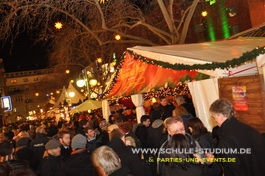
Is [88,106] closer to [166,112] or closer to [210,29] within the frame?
[166,112]

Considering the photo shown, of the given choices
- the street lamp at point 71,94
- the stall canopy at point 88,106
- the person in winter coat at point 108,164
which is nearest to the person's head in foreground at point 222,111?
the person in winter coat at point 108,164

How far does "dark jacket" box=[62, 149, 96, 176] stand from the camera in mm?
5339

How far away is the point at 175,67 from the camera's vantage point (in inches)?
331

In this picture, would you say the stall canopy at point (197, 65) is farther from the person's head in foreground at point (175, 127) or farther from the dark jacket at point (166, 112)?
the person's head in foreground at point (175, 127)

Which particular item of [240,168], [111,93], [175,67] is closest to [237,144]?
[240,168]

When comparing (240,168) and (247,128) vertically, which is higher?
(247,128)

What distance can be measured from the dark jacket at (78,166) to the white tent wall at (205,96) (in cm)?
378

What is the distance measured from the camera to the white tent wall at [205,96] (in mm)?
8016

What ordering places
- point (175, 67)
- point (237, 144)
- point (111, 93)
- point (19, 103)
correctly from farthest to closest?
point (19, 103) < point (111, 93) < point (175, 67) < point (237, 144)

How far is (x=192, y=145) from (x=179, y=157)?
0.24 m

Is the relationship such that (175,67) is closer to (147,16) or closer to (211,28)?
(147,16)

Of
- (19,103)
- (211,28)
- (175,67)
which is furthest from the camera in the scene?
(19,103)

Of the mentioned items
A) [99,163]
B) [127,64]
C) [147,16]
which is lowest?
[99,163]

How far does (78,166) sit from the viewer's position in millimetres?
5355
